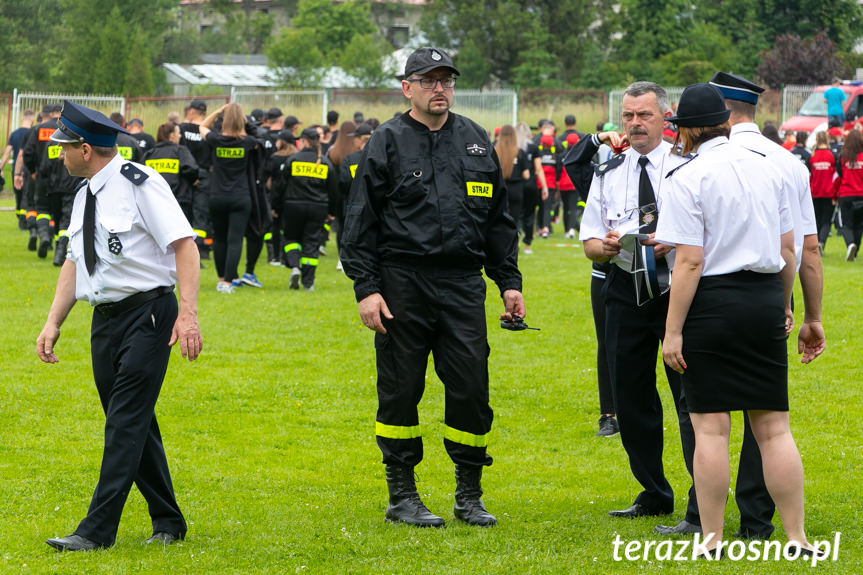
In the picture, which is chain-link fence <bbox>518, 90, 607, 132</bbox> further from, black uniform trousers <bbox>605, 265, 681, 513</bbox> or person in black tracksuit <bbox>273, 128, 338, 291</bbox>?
black uniform trousers <bbox>605, 265, 681, 513</bbox>

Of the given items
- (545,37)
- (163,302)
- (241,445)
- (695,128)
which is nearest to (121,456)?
(163,302)

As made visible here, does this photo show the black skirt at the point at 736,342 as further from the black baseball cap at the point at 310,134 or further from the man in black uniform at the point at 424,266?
the black baseball cap at the point at 310,134

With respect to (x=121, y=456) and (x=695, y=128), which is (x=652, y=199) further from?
(x=121, y=456)

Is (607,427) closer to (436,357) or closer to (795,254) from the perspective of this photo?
(436,357)

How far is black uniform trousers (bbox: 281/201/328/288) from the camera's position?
15109 mm

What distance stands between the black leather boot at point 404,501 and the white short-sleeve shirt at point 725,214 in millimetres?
1842

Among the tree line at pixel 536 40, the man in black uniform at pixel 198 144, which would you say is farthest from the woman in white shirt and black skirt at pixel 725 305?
the tree line at pixel 536 40

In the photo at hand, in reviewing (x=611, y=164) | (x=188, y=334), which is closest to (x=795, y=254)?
(x=611, y=164)

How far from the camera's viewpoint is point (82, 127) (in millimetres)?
5434

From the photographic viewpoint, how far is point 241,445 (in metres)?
7.74

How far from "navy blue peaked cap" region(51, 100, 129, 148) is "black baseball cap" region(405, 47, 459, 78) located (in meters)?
1.45

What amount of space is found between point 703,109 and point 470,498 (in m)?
2.23

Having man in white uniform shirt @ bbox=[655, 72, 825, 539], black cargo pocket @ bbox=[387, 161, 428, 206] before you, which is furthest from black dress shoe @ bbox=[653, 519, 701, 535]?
black cargo pocket @ bbox=[387, 161, 428, 206]

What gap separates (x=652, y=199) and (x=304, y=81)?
204ft
